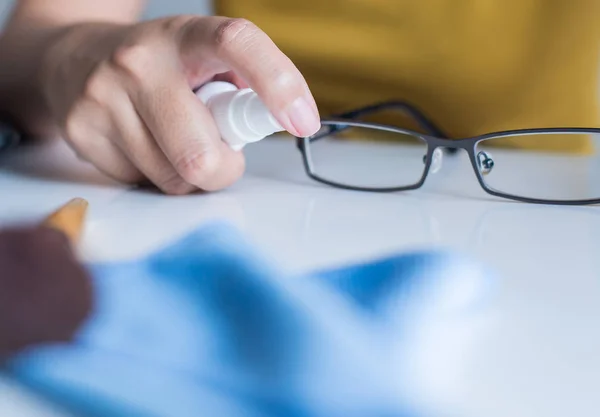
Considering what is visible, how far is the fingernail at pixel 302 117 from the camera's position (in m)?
0.38

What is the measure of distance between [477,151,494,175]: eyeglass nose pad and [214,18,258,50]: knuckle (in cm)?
18

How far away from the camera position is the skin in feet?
Result: 1.29

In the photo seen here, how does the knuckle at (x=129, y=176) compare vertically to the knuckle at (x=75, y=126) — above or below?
below

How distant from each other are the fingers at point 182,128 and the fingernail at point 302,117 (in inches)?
2.9

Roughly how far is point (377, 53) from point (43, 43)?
32 centimetres

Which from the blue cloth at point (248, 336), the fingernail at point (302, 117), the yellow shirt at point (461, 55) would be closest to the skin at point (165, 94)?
the fingernail at point (302, 117)

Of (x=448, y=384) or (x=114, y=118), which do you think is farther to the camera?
(x=114, y=118)

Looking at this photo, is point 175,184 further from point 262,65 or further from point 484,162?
point 484,162

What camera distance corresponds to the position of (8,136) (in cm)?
55

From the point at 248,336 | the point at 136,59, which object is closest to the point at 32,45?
the point at 136,59

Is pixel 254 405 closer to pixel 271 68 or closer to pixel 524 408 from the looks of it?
pixel 524 408

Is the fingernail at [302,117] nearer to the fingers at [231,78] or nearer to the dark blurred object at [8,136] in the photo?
the fingers at [231,78]

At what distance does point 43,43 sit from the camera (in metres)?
0.57

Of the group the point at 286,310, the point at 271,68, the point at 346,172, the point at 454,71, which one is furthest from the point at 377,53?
the point at 286,310
